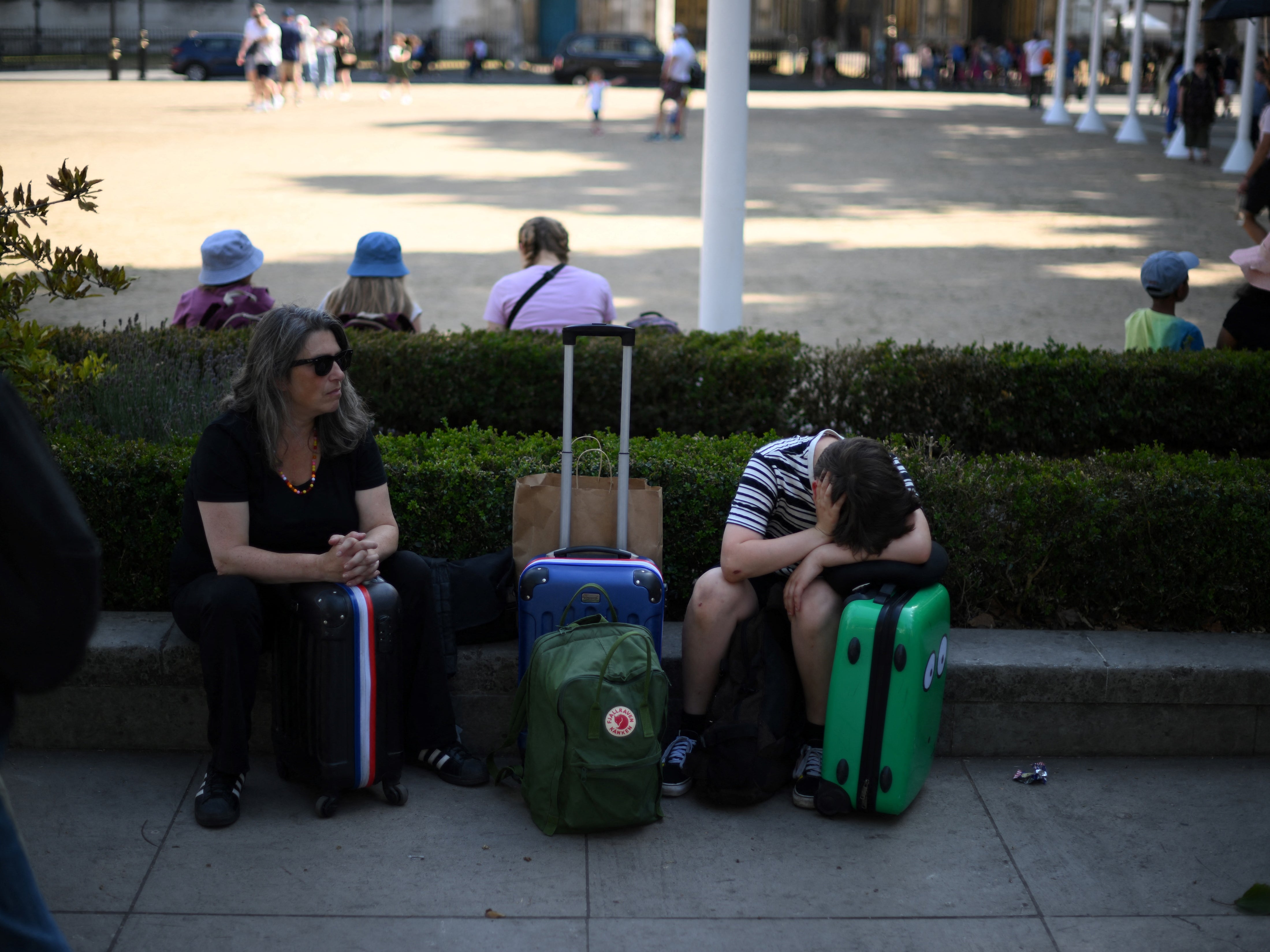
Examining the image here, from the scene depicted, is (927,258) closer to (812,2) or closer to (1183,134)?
(1183,134)

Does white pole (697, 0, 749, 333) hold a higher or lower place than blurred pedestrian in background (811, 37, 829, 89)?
lower

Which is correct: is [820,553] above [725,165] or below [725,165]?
below

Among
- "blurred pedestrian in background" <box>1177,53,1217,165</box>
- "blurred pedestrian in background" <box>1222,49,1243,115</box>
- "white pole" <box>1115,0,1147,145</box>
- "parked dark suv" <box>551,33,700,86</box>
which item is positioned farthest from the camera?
"parked dark suv" <box>551,33,700,86</box>

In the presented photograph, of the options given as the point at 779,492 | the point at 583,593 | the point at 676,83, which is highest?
the point at 676,83

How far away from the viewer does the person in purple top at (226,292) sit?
5.75 meters

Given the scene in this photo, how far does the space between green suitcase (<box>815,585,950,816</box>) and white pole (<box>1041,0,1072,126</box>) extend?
2677 centimetres

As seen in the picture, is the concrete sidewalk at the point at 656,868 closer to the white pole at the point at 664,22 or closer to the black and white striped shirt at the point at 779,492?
the black and white striped shirt at the point at 779,492

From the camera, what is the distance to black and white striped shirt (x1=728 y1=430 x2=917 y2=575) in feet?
12.0

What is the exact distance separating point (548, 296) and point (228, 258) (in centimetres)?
147

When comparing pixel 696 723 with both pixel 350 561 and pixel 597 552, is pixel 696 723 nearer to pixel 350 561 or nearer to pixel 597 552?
pixel 597 552

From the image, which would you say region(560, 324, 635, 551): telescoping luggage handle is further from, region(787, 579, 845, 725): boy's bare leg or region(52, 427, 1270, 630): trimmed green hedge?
region(787, 579, 845, 725): boy's bare leg

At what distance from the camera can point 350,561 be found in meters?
3.39

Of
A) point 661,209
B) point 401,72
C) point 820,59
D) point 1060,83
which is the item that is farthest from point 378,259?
point 820,59

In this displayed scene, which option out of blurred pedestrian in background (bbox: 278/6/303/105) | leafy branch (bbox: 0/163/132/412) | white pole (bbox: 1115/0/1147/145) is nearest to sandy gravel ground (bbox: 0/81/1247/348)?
white pole (bbox: 1115/0/1147/145)
